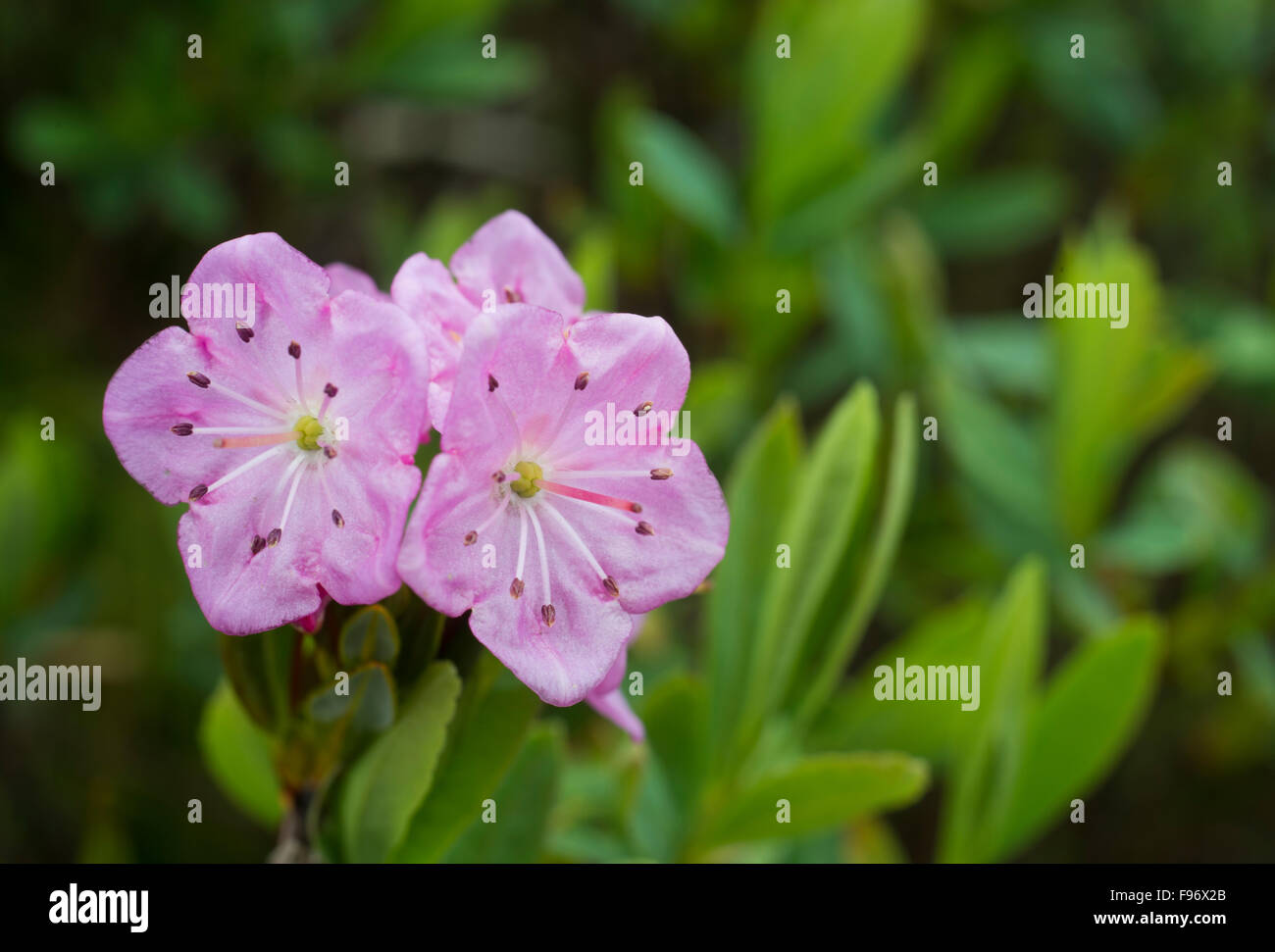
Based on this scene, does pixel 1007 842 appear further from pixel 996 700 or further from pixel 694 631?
pixel 694 631

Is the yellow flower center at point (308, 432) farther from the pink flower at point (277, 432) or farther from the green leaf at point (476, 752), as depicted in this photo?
the green leaf at point (476, 752)

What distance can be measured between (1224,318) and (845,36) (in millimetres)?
753

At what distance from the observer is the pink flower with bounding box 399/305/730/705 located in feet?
2.22

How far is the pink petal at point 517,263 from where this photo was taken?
2.77 ft

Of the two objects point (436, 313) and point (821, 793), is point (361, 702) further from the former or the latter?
point (821, 793)

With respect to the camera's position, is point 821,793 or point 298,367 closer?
point 298,367

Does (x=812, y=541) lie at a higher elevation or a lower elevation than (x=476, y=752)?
higher

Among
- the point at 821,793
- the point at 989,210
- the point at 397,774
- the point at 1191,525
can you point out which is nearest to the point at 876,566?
the point at 821,793

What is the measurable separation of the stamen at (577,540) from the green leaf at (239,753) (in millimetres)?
319

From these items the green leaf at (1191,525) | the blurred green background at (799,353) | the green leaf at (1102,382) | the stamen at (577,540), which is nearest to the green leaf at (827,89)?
the blurred green background at (799,353)

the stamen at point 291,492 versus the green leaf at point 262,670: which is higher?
A: the stamen at point 291,492

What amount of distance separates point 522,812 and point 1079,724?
554 millimetres

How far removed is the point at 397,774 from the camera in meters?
0.76

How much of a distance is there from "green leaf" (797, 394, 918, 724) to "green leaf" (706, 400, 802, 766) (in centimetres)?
6
